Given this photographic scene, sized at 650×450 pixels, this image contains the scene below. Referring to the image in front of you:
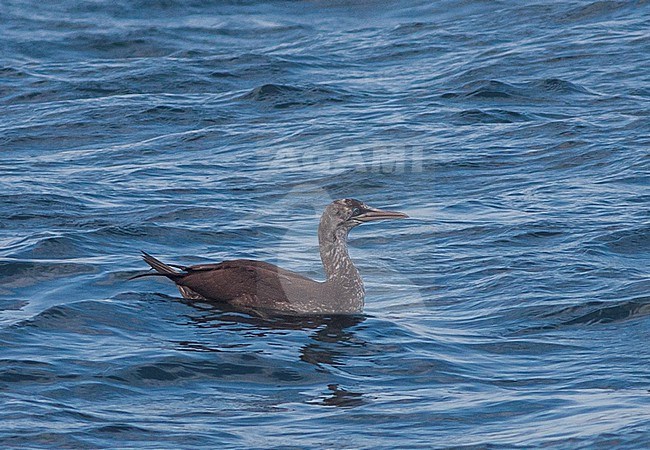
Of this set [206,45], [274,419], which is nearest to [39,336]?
[274,419]

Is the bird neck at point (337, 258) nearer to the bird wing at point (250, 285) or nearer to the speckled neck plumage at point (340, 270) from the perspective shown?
the speckled neck plumage at point (340, 270)

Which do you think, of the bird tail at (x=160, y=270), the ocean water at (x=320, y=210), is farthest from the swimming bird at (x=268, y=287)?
the ocean water at (x=320, y=210)

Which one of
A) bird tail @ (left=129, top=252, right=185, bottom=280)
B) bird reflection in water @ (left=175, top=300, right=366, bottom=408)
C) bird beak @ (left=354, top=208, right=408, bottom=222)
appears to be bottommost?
bird reflection in water @ (left=175, top=300, right=366, bottom=408)

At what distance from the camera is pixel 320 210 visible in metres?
14.7

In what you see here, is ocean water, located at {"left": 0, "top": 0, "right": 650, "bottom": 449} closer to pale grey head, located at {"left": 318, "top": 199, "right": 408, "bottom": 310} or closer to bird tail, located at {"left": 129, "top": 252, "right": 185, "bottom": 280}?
bird tail, located at {"left": 129, "top": 252, "right": 185, "bottom": 280}

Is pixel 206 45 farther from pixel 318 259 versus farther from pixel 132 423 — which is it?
pixel 132 423

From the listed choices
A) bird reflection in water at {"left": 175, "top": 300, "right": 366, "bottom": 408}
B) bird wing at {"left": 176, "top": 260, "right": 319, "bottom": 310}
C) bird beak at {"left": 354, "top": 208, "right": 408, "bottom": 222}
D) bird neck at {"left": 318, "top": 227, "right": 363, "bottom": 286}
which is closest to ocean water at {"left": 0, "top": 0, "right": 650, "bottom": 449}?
bird reflection in water at {"left": 175, "top": 300, "right": 366, "bottom": 408}

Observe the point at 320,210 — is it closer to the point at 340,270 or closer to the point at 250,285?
the point at 340,270

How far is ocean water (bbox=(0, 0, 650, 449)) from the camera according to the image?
8812 millimetres

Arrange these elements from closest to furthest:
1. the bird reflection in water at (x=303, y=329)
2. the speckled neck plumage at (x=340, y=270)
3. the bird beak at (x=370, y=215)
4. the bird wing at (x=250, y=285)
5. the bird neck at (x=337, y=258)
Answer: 1. the bird reflection in water at (x=303, y=329)
2. the bird wing at (x=250, y=285)
3. the speckled neck plumage at (x=340, y=270)
4. the bird neck at (x=337, y=258)
5. the bird beak at (x=370, y=215)

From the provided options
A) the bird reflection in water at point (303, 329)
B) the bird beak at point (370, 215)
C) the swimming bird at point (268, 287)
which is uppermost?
the bird beak at point (370, 215)

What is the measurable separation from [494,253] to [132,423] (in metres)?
5.33

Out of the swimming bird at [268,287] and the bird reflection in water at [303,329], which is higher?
the swimming bird at [268,287]

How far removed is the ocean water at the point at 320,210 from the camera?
8.81 m
